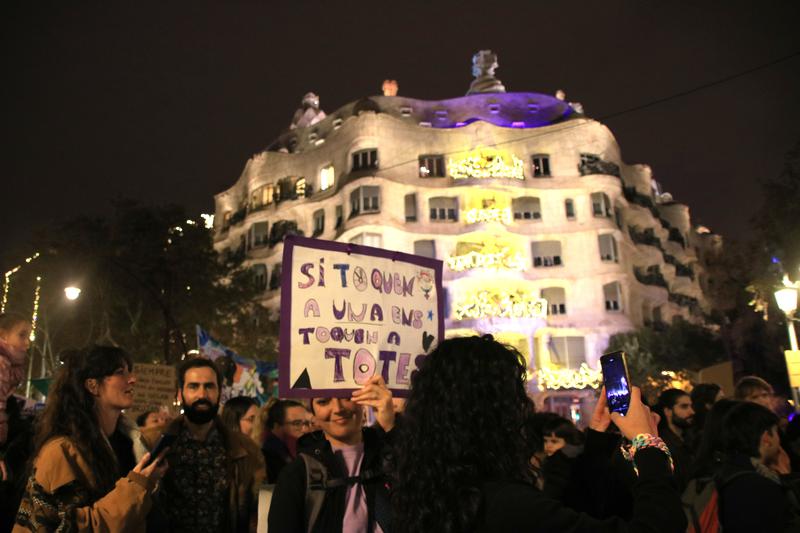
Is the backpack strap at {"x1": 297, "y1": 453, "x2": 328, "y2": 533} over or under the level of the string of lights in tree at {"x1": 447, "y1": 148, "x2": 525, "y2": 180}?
under

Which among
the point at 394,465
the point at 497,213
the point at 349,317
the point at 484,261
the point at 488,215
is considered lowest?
the point at 394,465

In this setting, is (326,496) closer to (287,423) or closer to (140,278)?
(287,423)

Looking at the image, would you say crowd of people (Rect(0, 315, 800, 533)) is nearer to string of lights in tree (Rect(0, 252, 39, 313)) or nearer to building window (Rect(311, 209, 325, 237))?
string of lights in tree (Rect(0, 252, 39, 313))

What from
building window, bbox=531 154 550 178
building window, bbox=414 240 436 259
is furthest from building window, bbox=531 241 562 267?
building window, bbox=414 240 436 259

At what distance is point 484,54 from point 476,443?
54.3 metres

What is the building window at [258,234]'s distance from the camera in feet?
162

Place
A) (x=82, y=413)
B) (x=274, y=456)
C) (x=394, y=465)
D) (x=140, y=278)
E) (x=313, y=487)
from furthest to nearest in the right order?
(x=140, y=278), (x=274, y=456), (x=82, y=413), (x=313, y=487), (x=394, y=465)

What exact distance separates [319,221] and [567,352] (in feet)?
61.7

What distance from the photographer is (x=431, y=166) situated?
1700 inches

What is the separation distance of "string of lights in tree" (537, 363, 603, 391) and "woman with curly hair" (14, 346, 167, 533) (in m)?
34.3

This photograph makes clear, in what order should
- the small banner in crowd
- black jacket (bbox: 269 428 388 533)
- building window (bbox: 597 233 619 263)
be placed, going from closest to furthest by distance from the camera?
black jacket (bbox: 269 428 388 533) → the small banner in crowd → building window (bbox: 597 233 619 263)

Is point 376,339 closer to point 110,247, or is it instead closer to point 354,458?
point 354,458

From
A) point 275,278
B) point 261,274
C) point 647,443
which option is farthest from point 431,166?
point 647,443

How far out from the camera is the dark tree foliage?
28528 millimetres
